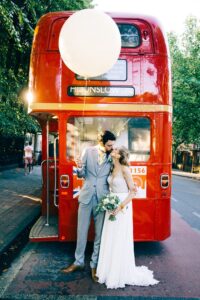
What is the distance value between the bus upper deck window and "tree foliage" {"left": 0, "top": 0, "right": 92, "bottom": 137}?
263cm

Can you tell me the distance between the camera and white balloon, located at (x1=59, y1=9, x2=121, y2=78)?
17.4 ft

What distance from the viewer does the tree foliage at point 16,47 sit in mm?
8414

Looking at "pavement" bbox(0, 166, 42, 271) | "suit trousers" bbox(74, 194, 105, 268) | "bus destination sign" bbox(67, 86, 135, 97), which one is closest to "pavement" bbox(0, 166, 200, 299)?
"pavement" bbox(0, 166, 42, 271)

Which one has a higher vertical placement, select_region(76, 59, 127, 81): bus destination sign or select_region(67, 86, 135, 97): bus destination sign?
select_region(76, 59, 127, 81): bus destination sign

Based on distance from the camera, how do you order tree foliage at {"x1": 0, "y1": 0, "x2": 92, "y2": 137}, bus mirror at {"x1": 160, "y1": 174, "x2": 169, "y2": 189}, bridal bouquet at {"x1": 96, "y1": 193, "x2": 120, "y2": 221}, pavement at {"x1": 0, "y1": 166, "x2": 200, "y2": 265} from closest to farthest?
1. bridal bouquet at {"x1": 96, "y1": 193, "x2": 120, "y2": 221}
2. bus mirror at {"x1": 160, "y1": 174, "x2": 169, "y2": 189}
3. pavement at {"x1": 0, "y1": 166, "x2": 200, "y2": 265}
4. tree foliage at {"x1": 0, "y1": 0, "x2": 92, "y2": 137}

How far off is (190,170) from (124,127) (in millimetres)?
36018

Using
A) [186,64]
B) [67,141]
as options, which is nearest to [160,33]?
[67,141]

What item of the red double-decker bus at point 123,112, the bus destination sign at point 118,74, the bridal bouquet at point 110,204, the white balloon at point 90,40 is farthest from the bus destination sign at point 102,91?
the bridal bouquet at point 110,204

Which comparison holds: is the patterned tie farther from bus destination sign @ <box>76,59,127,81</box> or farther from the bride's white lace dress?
bus destination sign @ <box>76,59,127,81</box>

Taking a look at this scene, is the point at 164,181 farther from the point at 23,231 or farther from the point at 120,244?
the point at 23,231

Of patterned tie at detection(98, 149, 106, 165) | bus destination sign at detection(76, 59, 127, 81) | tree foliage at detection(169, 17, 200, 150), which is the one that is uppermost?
tree foliage at detection(169, 17, 200, 150)

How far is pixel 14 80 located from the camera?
12.5 metres

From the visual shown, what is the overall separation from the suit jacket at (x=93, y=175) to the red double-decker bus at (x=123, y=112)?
2.49ft

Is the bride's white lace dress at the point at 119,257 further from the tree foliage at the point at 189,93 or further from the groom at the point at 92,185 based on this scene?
the tree foliage at the point at 189,93
